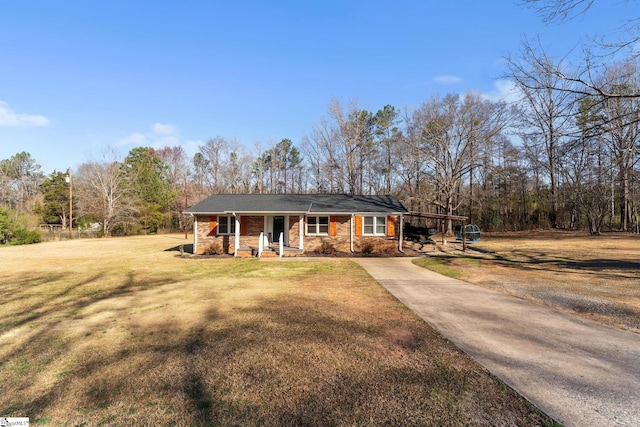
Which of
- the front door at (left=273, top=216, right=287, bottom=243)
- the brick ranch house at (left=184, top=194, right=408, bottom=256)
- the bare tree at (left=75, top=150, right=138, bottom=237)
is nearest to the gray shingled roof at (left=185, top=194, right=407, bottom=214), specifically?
the brick ranch house at (left=184, top=194, right=408, bottom=256)

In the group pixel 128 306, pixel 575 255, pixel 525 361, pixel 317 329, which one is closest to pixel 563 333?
pixel 525 361

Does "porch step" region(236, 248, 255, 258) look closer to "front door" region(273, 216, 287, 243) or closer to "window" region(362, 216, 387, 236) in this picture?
"front door" region(273, 216, 287, 243)

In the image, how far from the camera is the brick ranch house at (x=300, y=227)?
16844mm

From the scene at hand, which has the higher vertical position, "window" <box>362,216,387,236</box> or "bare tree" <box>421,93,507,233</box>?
"bare tree" <box>421,93,507,233</box>

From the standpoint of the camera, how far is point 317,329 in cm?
499

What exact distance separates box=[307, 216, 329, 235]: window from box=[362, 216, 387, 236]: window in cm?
228

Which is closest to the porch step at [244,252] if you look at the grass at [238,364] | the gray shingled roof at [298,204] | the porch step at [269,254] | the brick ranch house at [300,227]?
the brick ranch house at [300,227]

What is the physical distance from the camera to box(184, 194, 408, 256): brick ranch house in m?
16.8

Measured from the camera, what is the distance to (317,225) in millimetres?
17516

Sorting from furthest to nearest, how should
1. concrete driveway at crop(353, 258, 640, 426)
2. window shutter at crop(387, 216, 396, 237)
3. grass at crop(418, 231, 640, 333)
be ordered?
window shutter at crop(387, 216, 396, 237) < grass at crop(418, 231, 640, 333) < concrete driveway at crop(353, 258, 640, 426)

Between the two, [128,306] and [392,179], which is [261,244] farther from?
[392,179]

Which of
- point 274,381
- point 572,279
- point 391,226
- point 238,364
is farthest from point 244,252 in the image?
point 572,279

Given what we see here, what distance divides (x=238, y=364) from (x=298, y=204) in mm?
14511

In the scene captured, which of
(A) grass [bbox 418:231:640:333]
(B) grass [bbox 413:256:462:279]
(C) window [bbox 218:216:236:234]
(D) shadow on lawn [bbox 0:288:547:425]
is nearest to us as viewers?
(D) shadow on lawn [bbox 0:288:547:425]
